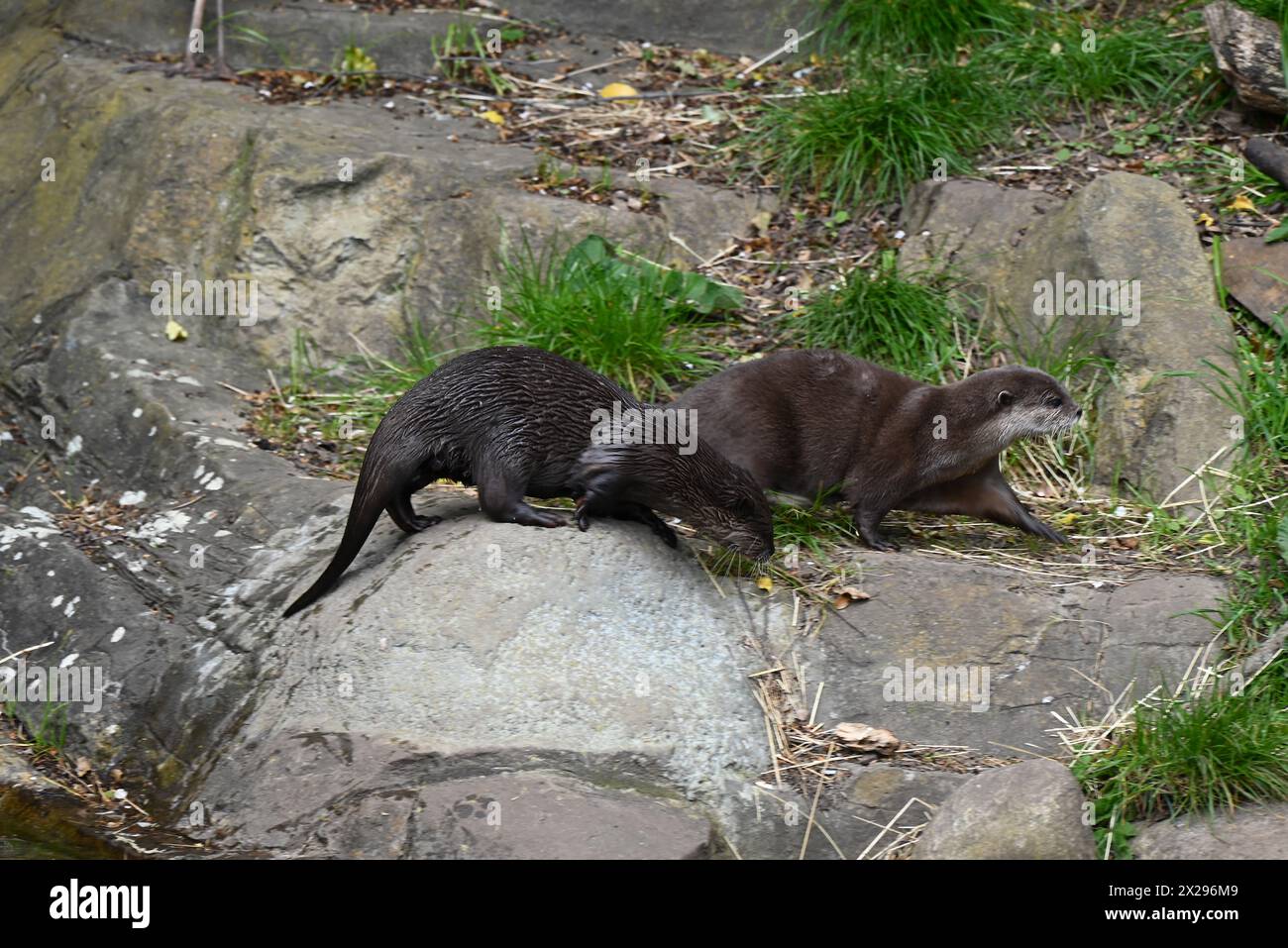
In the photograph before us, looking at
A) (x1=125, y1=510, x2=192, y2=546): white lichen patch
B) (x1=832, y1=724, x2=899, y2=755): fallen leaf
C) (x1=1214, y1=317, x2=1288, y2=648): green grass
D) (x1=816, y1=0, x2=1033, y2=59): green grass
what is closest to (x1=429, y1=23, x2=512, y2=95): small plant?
(x1=816, y1=0, x2=1033, y2=59): green grass

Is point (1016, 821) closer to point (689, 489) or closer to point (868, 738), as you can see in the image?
point (868, 738)

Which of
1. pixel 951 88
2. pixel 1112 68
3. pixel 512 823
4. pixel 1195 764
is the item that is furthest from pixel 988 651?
pixel 1112 68

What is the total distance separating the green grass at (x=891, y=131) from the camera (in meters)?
6.04

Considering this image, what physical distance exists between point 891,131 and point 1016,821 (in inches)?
139

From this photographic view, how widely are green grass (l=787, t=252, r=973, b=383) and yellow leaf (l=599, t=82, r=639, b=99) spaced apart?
1.95 m

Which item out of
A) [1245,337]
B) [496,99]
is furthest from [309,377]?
[1245,337]

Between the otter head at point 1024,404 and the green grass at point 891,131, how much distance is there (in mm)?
1567

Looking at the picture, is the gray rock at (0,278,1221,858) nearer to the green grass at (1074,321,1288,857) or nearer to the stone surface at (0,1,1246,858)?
the stone surface at (0,1,1246,858)

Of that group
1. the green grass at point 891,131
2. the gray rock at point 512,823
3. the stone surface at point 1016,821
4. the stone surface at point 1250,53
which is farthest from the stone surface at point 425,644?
the stone surface at point 1250,53

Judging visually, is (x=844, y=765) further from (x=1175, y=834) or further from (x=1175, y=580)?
(x=1175, y=580)

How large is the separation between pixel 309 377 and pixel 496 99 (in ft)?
6.40

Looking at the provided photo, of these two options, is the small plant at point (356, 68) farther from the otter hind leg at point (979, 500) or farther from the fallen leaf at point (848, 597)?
the fallen leaf at point (848, 597)

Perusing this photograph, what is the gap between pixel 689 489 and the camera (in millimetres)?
4156
